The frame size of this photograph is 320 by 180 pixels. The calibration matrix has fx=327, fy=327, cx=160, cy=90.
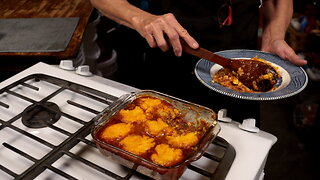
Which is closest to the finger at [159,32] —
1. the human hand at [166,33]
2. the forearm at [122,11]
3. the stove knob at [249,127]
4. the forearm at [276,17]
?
the human hand at [166,33]

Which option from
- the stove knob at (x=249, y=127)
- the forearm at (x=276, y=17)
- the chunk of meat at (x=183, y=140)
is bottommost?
the stove knob at (x=249, y=127)

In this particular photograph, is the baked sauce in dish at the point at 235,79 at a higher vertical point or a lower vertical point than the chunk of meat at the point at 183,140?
lower

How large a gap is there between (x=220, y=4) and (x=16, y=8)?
1.25m

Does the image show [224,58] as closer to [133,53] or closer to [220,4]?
[220,4]

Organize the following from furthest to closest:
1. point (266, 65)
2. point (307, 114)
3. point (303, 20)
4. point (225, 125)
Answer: point (303, 20)
point (307, 114)
point (266, 65)
point (225, 125)

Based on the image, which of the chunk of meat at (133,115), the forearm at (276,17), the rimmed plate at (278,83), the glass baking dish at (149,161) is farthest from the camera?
the forearm at (276,17)

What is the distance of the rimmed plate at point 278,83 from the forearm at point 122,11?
0.27m

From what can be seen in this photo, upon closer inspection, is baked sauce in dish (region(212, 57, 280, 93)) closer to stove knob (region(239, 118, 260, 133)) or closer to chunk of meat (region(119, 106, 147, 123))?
stove knob (region(239, 118, 260, 133))

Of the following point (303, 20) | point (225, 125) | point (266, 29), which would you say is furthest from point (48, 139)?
point (303, 20)

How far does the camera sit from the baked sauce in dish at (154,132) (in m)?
0.63

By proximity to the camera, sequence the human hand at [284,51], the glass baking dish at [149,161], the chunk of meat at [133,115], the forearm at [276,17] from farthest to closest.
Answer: the forearm at [276,17]
the human hand at [284,51]
the chunk of meat at [133,115]
the glass baking dish at [149,161]

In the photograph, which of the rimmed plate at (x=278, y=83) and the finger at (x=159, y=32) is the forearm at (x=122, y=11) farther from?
the rimmed plate at (x=278, y=83)

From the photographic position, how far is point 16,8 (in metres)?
1.89

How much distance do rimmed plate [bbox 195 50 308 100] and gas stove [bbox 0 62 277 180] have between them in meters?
0.14
